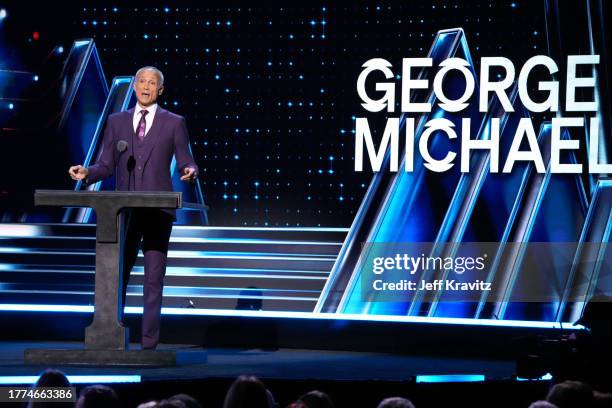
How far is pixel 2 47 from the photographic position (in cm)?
611

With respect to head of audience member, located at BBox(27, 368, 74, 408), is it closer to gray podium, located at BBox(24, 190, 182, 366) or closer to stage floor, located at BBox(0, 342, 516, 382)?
stage floor, located at BBox(0, 342, 516, 382)

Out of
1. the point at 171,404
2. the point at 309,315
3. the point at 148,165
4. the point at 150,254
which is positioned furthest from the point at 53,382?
the point at 309,315

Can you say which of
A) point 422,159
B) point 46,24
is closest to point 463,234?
point 422,159

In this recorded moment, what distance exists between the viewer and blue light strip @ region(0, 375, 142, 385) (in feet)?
10.5

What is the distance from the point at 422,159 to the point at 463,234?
0.53m

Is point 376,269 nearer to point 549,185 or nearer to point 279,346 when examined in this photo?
point 279,346

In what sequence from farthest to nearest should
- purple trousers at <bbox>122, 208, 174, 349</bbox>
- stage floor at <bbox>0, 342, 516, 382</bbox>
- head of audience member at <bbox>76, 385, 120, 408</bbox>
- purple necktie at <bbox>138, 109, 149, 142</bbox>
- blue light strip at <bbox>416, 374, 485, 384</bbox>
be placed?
purple necktie at <bbox>138, 109, 149, 142</bbox>
purple trousers at <bbox>122, 208, 174, 349</bbox>
stage floor at <bbox>0, 342, 516, 382</bbox>
blue light strip at <bbox>416, 374, 485, 384</bbox>
head of audience member at <bbox>76, 385, 120, 408</bbox>

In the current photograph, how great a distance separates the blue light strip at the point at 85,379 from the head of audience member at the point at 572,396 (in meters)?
1.43

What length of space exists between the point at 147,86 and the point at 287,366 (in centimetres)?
155

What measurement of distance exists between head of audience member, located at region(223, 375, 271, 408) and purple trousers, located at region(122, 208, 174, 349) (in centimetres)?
174

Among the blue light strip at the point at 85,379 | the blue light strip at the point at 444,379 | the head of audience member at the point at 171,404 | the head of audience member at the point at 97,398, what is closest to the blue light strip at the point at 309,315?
the blue light strip at the point at 444,379

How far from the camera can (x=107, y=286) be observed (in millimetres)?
3943

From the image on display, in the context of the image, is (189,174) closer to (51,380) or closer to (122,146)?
(122,146)

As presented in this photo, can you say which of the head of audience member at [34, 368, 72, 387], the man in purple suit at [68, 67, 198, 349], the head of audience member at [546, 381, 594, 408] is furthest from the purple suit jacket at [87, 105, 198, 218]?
the head of audience member at [546, 381, 594, 408]
